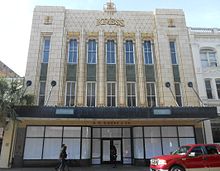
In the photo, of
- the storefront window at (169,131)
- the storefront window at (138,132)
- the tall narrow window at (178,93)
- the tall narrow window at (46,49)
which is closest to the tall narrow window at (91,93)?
the storefront window at (138,132)

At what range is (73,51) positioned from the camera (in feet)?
69.4

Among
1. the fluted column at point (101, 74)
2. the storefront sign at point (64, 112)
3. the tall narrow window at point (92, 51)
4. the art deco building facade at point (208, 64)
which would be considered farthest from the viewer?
the tall narrow window at point (92, 51)

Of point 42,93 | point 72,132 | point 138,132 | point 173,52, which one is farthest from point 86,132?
point 173,52

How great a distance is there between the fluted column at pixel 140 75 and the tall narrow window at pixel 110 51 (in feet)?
8.08

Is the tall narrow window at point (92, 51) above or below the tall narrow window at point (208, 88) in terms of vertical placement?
above

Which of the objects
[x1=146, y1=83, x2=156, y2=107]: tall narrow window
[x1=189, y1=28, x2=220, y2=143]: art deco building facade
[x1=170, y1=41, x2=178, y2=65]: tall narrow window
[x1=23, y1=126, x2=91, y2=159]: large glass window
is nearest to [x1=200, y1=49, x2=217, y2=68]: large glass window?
[x1=189, y1=28, x2=220, y2=143]: art deco building facade

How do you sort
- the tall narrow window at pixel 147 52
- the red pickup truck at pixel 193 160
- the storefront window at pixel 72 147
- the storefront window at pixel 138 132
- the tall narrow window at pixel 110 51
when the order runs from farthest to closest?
the tall narrow window at pixel 147 52 < the tall narrow window at pixel 110 51 < the storefront window at pixel 138 132 < the storefront window at pixel 72 147 < the red pickup truck at pixel 193 160

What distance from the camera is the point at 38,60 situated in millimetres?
20172

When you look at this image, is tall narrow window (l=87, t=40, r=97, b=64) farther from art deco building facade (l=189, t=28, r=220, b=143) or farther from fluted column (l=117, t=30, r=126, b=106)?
art deco building facade (l=189, t=28, r=220, b=143)

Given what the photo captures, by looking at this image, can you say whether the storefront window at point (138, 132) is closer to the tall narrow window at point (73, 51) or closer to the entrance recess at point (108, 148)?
the entrance recess at point (108, 148)

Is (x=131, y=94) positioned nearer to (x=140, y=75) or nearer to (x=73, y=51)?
(x=140, y=75)

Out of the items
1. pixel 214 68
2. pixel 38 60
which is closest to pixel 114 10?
pixel 38 60

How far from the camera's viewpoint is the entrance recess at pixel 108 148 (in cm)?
1853

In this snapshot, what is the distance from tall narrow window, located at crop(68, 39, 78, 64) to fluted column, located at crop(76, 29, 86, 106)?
1.88ft
